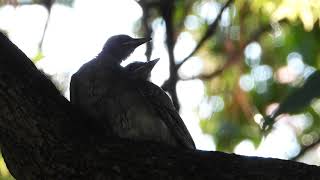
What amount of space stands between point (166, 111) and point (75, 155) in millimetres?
Answer: 1476

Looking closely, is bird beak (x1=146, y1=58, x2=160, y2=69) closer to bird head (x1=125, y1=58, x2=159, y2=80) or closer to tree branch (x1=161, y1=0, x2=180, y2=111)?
bird head (x1=125, y1=58, x2=159, y2=80)

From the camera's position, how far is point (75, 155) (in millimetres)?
4262

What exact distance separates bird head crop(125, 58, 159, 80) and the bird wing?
0.11 meters

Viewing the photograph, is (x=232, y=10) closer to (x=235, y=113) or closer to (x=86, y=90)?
(x=235, y=113)

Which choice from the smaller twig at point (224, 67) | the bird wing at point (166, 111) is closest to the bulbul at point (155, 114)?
the bird wing at point (166, 111)

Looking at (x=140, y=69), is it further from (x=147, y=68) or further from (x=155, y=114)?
(x=155, y=114)

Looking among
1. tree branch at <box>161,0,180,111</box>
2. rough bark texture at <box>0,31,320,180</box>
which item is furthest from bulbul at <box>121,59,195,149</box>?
tree branch at <box>161,0,180,111</box>

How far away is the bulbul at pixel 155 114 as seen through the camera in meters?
5.46

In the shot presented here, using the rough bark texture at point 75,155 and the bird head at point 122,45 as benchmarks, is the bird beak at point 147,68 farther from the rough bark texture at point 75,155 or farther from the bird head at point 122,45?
the rough bark texture at point 75,155

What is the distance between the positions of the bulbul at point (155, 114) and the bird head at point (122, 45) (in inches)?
42.5

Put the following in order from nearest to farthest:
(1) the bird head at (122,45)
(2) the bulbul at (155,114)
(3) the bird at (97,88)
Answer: (3) the bird at (97,88), (2) the bulbul at (155,114), (1) the bird head at (122,45)

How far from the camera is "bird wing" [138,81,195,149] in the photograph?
5.52m

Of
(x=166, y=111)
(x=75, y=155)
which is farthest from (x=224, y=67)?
(x=75, y=155)

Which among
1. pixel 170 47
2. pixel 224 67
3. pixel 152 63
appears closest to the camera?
pixel 152 63
